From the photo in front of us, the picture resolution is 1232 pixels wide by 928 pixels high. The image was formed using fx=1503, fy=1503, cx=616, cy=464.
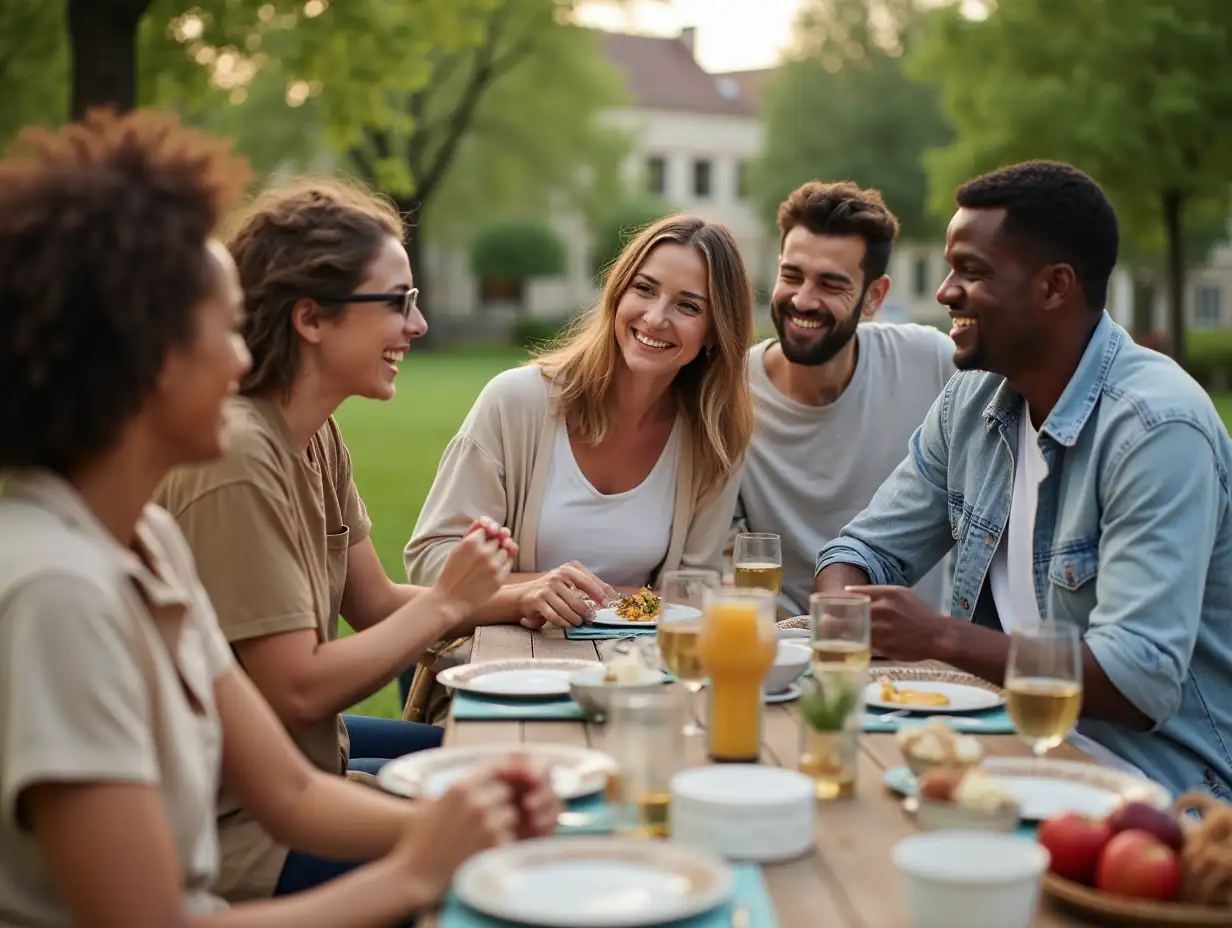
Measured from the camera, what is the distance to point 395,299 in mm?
3252

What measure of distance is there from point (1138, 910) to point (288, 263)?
2.11 m

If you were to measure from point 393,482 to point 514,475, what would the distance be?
10.1m

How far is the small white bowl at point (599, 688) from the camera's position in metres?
2.56

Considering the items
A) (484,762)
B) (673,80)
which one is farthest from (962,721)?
(673,80)

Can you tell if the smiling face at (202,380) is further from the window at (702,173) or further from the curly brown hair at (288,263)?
the window at (702,173)

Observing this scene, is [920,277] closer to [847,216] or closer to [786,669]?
[847,216]

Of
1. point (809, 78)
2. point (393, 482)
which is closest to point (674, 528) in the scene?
point (393, 482)

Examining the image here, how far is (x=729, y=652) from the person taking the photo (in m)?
2.34

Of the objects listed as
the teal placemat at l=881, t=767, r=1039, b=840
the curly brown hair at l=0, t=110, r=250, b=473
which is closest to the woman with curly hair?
the curly brown hair at l=0, t=110, r=250, b=473

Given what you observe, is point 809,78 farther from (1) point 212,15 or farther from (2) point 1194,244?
(1) point 212,15

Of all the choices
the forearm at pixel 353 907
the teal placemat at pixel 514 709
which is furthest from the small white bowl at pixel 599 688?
the forearm at pixel 353 907

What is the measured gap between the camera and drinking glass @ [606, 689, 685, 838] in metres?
2.02

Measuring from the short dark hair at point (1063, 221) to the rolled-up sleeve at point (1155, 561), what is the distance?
489mm

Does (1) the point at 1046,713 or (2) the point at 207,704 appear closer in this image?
(2) the point at 207,704
